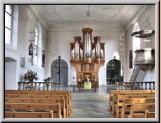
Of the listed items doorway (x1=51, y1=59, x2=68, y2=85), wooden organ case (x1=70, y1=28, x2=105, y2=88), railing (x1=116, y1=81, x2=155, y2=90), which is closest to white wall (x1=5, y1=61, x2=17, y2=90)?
railing (x1=116, y1=81, x2=155, y2=90)

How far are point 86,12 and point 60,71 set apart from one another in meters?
5.71

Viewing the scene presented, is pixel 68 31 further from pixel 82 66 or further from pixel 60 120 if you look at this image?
pixel 60 120

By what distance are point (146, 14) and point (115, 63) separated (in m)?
5.69

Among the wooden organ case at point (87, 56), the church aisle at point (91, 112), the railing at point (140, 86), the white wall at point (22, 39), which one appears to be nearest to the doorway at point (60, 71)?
the wooden organ case at point (87, 56)

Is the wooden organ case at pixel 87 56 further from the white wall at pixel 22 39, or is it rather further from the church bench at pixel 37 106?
the church bench at pixel 37 106

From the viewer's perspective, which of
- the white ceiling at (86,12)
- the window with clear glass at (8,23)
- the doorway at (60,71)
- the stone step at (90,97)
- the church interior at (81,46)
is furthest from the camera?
the doorway at (60,71)

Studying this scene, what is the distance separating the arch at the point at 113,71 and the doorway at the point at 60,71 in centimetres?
371

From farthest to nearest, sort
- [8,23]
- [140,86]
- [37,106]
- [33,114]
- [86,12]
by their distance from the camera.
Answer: [86,12], [140,86], [8,23], [37,106], [33,114]

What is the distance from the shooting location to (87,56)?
13875mm

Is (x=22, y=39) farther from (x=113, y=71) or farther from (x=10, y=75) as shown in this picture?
(x=113, y=71)

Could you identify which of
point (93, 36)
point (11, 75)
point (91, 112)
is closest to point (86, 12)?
point (93, 36)

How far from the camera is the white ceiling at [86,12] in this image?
1180 centimetres

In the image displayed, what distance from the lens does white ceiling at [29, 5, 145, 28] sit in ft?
38.7

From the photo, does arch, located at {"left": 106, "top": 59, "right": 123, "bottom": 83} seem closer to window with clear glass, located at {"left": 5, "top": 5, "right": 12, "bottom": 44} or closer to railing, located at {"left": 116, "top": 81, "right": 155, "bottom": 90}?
railing, located at {"left": 116, "top": 81, "right": 155, "bottom": 90}
